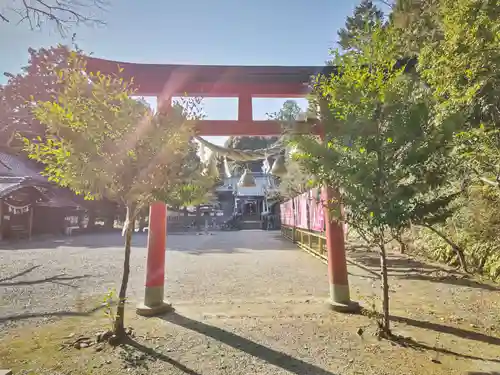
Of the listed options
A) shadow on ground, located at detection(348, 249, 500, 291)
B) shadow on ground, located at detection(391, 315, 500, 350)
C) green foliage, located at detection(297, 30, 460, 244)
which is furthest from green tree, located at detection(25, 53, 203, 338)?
shadow on ground, located at detection(348, 249, 500, 291)

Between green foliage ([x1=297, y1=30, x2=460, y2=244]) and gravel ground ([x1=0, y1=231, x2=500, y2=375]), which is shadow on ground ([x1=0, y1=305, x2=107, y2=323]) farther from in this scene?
green foliage ([x1=297, y1=30, x2=460, y2=244])

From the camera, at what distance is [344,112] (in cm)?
380

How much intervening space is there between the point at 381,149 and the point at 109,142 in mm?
3278

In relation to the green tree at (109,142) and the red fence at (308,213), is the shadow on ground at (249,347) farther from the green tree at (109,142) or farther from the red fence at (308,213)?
the red fence at (308,213)

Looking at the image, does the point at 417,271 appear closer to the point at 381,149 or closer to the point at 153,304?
the point at 381,149

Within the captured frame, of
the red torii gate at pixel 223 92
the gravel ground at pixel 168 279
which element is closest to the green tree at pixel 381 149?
the red torii gate at pixel 223 92

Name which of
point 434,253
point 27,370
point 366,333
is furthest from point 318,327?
point 434,253

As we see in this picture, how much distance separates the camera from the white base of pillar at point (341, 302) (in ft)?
16.2

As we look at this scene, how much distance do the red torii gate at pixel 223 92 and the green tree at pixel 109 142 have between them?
1179mm

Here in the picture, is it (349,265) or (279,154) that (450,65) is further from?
(349,265)

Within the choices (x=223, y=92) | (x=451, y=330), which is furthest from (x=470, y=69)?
(x=223, y=92)

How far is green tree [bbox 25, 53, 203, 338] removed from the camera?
3322 mm

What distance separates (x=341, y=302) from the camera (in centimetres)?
509

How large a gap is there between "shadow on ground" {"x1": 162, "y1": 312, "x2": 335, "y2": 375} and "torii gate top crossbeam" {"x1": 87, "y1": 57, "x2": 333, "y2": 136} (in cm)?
314
